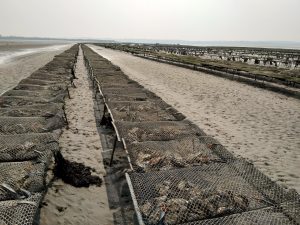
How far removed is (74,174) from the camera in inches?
251

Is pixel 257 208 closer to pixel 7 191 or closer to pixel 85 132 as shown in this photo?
pixel 7 191

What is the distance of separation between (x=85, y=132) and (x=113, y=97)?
10.4 ft

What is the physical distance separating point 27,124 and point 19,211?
434 cm

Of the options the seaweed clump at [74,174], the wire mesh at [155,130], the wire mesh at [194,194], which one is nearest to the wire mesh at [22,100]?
the wire mesh at [155,130]

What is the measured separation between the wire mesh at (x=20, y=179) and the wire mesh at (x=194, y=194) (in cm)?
172

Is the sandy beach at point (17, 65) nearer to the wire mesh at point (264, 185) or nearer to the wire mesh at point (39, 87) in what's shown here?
the wire mesh at point (39, 87)

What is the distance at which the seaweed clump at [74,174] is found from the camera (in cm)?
618

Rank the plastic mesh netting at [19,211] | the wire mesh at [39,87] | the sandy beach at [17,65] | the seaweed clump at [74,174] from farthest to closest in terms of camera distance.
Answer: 1. the sandy beach at [17,65]
2. the wire mesh at [39,87]
3. the seaweed clump at [74,174]
4. the plastic mesh netting at [19,211]

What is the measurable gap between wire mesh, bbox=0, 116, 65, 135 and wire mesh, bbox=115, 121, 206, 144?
6.25ft

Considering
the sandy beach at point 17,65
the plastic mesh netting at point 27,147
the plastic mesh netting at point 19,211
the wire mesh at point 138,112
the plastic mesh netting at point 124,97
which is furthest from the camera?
the sandy beach at point 17,65

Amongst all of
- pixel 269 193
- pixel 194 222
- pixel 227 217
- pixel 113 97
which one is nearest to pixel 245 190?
pixel 269 193

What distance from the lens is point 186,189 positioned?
5.24 metres

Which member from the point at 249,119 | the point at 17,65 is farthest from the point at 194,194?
the point at 17,65

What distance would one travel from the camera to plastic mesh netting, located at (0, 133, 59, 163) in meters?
6.06
